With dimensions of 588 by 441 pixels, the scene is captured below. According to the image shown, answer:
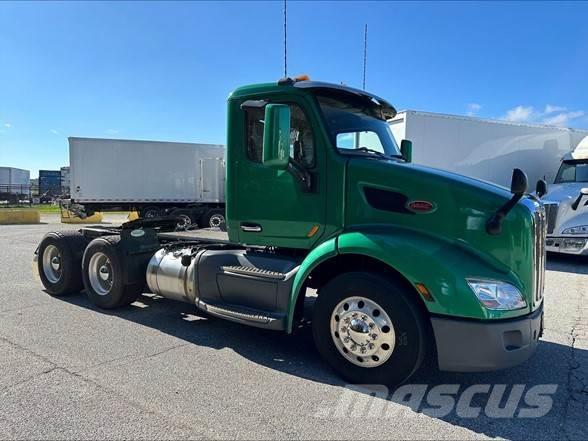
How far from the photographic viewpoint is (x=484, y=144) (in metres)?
11.8

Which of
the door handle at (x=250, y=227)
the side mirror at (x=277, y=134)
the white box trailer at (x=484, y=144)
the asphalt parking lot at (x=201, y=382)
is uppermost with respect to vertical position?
the white box trailer at (x=484, y=144)

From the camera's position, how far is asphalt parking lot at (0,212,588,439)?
308 centimetres

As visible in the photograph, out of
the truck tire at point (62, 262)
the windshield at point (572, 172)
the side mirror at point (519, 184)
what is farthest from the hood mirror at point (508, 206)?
the windshield at point (572, 172)

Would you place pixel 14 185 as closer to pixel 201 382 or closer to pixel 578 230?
pixel 578 230

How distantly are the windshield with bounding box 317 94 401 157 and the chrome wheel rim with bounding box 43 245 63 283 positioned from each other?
515 centimetres

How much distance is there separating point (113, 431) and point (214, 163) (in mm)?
17220

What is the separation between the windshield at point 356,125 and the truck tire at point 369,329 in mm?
1289

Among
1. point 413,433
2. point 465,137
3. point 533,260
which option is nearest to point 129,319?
point 413,433

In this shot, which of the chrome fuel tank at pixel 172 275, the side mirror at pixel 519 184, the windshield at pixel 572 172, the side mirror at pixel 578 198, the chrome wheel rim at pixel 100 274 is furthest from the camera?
the windshield at pixel 572 172

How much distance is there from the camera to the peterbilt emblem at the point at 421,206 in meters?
3.61

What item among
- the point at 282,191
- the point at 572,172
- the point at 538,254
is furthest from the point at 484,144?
Answer: the point at 282,191

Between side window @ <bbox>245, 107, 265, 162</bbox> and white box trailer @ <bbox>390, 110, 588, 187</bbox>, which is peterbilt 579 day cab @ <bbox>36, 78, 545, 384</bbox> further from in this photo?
white box trailer @ <bbox>390, 110, 588, 187</bbox>

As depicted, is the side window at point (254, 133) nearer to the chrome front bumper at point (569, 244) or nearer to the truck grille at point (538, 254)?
the truck grille at point (538, 254)

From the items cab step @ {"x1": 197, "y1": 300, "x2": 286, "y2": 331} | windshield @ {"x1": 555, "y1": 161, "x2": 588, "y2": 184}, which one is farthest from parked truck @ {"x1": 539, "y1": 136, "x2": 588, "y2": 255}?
cab step @ {"x1": 197, "y1": 300, "x2": 286, "y2": 331}
